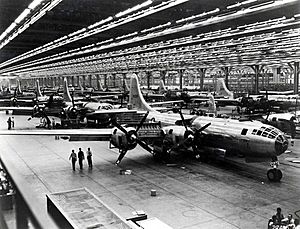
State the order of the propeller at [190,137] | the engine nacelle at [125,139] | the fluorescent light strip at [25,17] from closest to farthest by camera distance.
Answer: the fluorescent light strip at [25,17] < the engine nacelle at [125,139] < the propeller at [190,137]

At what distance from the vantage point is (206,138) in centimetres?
2317

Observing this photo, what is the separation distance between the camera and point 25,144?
31.4m

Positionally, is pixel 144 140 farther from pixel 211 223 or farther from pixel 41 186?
pixel 211 223

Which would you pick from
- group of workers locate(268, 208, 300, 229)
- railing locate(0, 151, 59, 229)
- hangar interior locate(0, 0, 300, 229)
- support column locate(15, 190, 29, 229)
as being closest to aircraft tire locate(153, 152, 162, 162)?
hangar interior locate(0, 0, 300, 229)

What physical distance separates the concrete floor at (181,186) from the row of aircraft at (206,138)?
1.12 meters

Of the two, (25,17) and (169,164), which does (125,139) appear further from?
(25,17)

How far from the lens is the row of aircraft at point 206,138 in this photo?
1942 cm

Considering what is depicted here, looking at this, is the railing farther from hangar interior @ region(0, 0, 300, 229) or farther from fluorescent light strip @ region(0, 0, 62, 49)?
fluorescent light strip @ region(0, 0, 62, 49)

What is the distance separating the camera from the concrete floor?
557 inches

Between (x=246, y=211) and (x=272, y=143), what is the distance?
19.4 feet

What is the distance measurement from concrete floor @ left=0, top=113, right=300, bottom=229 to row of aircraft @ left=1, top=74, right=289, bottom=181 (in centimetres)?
112

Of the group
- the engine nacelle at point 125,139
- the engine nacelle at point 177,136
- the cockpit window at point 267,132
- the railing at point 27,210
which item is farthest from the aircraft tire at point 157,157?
the railing at point 27,210

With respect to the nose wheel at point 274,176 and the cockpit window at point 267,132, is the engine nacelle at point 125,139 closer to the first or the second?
the cockpit window at point 267,132

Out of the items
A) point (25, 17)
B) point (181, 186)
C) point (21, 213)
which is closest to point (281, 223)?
point (181, 186)
